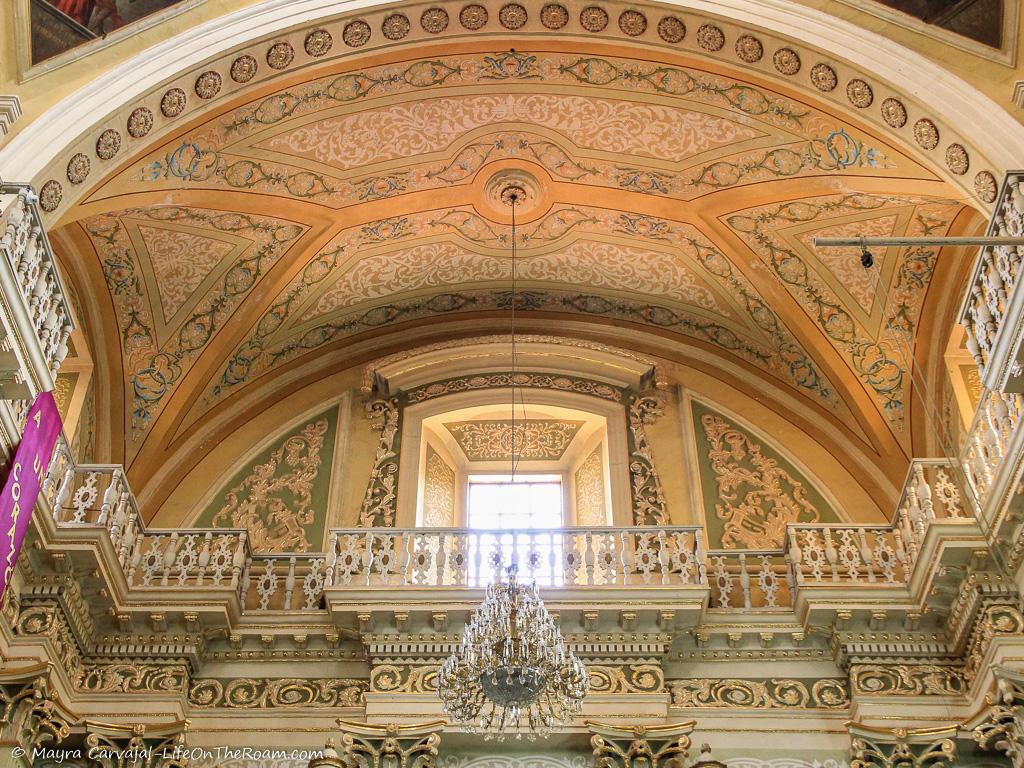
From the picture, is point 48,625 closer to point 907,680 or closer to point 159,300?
point 159,300

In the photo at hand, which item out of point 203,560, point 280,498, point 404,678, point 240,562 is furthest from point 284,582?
point 404,678

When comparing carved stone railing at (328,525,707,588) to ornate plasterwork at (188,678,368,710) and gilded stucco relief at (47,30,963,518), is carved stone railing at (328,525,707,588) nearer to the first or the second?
ornate plasterwork at (188,678,368,710)

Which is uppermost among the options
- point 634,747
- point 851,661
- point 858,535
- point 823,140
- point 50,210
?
point 823,140

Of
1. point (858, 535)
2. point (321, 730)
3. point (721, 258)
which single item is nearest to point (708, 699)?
point (858, 535)

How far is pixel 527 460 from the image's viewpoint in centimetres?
1284

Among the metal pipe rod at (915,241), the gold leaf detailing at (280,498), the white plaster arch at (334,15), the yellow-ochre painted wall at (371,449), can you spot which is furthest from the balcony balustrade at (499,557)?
the metal pipe rod at (915,241)

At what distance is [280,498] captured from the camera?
12125 mm

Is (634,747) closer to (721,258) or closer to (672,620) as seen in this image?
(672,620)

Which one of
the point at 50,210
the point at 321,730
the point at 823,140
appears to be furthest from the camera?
the point at 823,140

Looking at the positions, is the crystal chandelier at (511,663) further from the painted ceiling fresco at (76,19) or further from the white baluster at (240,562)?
the painted ceiling fresco at (76,19)

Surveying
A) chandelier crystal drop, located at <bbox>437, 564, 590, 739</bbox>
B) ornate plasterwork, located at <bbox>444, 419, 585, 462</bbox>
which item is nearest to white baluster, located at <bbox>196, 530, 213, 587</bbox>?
chandelier crystal drop, located at <bbox>437, 564, 590, 739</bbox>

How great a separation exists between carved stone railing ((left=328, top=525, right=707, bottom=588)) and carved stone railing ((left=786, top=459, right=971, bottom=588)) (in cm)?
99

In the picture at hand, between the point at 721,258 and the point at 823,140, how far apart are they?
1903mm

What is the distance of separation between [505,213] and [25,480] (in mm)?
5706
